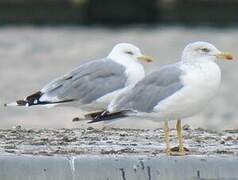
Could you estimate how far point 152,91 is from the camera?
6.12 meters

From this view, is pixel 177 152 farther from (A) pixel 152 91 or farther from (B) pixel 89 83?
(B) pixel 89 83

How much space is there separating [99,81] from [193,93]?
1996 mm

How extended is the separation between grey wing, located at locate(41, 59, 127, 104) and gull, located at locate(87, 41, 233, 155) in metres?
1.43

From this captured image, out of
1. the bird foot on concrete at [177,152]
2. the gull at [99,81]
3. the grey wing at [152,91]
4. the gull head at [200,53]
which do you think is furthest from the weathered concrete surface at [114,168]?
the gull at [99,81]

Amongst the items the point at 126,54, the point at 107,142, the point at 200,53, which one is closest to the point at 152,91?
the point at 200,53

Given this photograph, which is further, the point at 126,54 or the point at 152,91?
the point at 126,54

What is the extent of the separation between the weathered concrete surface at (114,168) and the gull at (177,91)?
1.43ft

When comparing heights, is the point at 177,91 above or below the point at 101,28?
below

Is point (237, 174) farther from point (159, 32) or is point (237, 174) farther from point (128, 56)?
point (159, 32)

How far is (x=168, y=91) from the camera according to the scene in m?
6.02

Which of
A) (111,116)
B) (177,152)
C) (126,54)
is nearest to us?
(177,152)

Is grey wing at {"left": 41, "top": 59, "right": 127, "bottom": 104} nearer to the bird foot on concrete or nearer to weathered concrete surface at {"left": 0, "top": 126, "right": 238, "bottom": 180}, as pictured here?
weathered concrete surface at {"left": 0, "top": 126, "right": 238, "bottom": 180}

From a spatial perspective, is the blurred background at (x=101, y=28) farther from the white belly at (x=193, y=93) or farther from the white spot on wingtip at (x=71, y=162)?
the white spot on wingtip at (x=71, y=162)

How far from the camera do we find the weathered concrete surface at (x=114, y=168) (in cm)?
537
